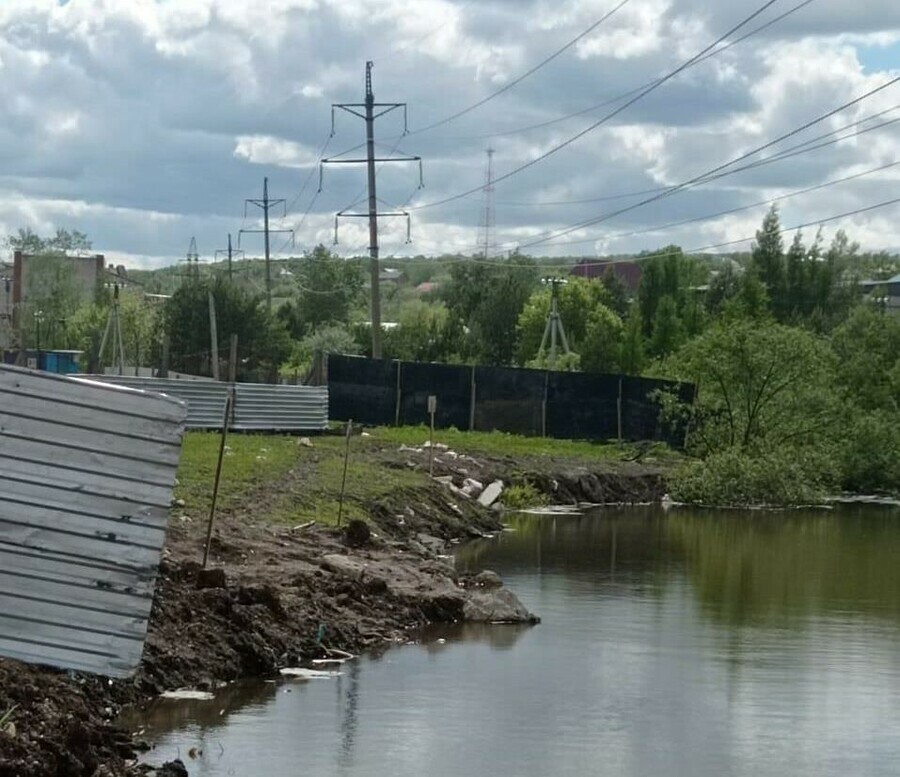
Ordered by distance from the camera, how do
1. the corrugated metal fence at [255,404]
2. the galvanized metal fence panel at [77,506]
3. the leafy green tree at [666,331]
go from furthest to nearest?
1. the leafy green tree at [666,331]
2. the corrugated metal fence at [255,404]
3. the galvanized metal fence panel at [77,506]

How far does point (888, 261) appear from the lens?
180 m

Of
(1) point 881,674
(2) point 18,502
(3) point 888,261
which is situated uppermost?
(3) point 888,261

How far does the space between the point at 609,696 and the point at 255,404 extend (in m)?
29.6

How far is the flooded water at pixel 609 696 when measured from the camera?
1555cm

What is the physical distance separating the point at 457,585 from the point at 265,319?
6084 centimetres

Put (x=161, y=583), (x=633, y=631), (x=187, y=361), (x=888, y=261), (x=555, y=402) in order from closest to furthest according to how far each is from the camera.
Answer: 1. (x=161, y=583)
2. (x=633, y=631)
3. (x=555, y=402)
4. (x=187, y=361)
5. (x=888, y=261)

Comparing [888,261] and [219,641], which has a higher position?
[888,261]

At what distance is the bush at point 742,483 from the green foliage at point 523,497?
479cm

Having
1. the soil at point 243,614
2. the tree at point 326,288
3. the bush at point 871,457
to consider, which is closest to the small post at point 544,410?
the bush at point 871,457

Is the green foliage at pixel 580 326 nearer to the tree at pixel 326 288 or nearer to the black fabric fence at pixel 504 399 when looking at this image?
the tree at pixel 326 288

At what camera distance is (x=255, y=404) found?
155 ft

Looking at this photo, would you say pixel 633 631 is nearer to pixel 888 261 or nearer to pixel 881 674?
pixel 881 674

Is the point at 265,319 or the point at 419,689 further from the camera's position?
the point at 265,319

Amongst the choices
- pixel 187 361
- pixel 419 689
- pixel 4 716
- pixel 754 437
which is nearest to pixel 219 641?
pixel 419 689
